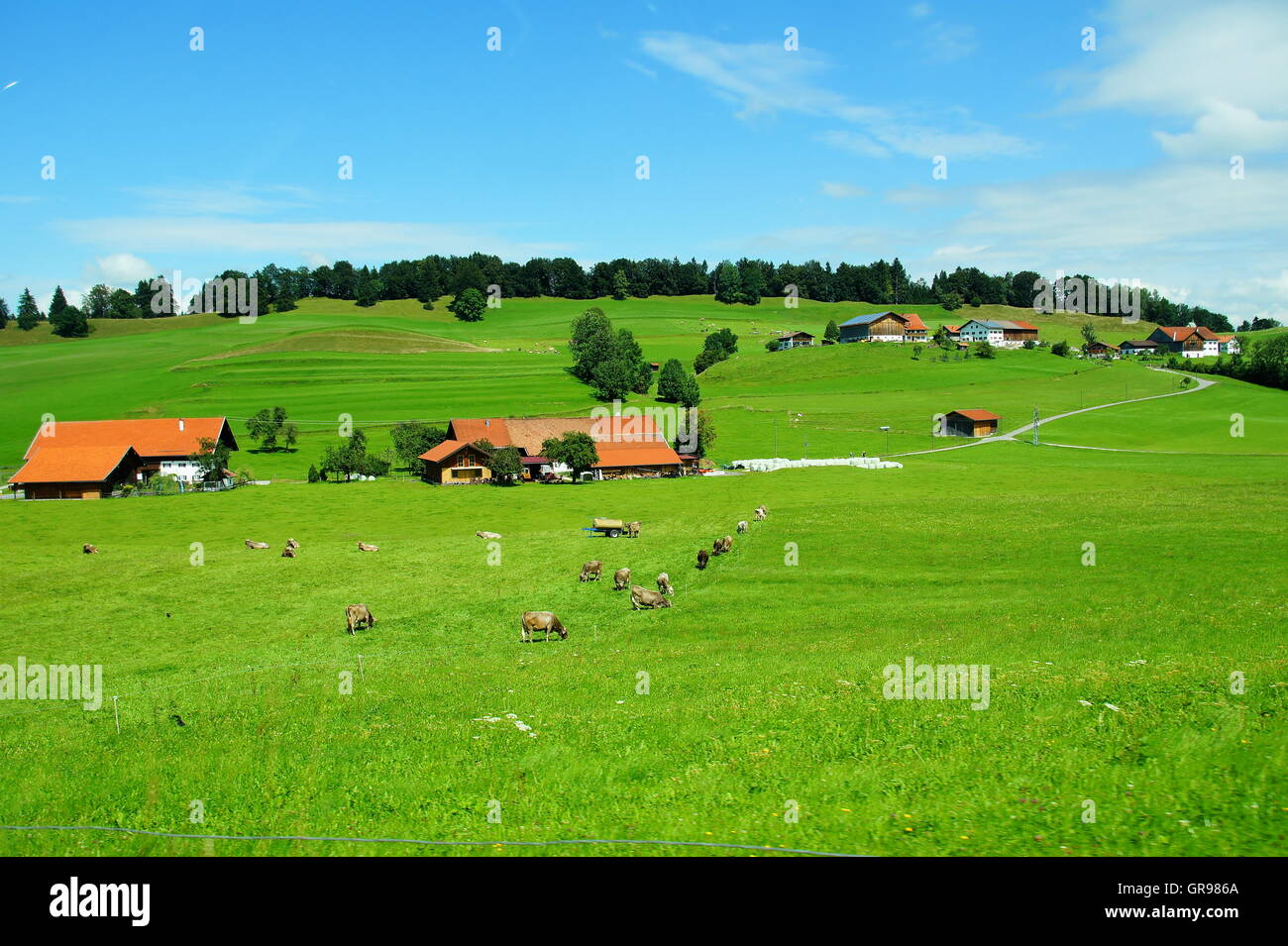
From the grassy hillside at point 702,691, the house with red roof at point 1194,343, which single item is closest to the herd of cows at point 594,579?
the grassy hillside at point 702,691

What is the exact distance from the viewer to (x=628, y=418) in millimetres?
96812

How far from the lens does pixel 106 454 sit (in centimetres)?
7869

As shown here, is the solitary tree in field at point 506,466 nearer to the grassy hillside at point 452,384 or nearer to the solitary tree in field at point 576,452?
the solitary tree in field at point 576,452

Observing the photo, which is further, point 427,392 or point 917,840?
point 427,392

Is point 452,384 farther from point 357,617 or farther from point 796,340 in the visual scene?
point 357,617

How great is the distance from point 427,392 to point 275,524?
72.0 meters

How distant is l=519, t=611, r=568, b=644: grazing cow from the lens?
27.0 meters

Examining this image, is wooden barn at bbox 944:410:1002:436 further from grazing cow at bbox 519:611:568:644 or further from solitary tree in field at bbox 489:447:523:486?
grazing cow at bbox 519:611:568:644

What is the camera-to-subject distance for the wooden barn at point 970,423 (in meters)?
104

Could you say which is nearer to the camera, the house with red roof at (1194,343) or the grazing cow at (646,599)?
the grazing cow at (646,599)

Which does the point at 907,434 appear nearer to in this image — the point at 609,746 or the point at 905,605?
the point at 905,605

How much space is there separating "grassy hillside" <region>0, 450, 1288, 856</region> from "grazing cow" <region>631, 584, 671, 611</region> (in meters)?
0.82

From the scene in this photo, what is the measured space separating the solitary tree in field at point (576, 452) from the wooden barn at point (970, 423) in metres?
52.2
